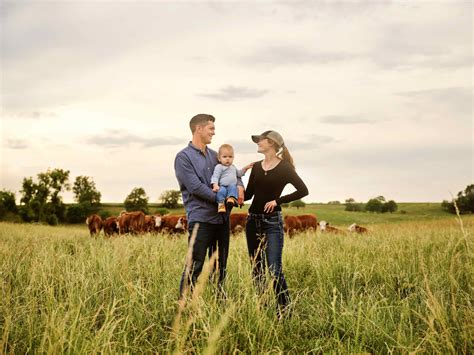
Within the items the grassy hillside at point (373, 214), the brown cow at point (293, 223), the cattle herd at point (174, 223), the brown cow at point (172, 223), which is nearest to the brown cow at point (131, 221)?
the cattle herd at point (174, 223)

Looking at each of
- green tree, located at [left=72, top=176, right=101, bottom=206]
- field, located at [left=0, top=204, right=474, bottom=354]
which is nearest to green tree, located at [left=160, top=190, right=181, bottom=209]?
green tree, located at [left=72, top=176, right=101, bottom=206]

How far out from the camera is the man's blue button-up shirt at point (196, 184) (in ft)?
16.1

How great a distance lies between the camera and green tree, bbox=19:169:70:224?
56.6 meters

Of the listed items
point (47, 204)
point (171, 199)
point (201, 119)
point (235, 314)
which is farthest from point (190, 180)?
point (47, 204)

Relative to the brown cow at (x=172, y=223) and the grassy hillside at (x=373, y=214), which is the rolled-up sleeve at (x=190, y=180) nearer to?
the brown cow at (x=172, y=223)

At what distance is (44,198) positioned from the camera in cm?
5906

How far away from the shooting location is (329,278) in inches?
236

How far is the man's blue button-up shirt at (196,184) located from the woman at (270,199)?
0.31 meters

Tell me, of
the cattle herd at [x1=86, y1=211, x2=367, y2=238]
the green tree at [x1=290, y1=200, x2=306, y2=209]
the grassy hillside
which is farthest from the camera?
the green tree at [x1=290, y1=200, x2=306, y2=209]

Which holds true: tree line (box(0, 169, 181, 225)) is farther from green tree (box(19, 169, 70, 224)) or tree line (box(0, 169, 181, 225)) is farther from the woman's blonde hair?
the woman's blonde hair

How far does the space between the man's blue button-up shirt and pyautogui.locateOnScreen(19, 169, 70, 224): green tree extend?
5594 centimetres

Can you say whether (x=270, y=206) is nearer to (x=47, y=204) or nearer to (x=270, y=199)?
(x=270, y=199)

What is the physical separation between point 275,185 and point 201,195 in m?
0.95

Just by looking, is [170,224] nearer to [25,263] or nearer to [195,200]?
[25,263]
